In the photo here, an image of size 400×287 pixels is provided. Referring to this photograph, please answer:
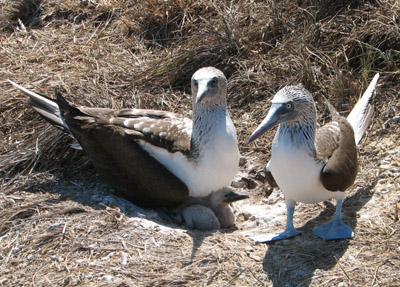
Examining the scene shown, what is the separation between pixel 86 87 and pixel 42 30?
1883 mm

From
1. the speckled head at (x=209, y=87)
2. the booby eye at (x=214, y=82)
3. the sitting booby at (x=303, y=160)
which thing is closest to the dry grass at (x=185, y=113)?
the sitting booby at (x=303, y=160)

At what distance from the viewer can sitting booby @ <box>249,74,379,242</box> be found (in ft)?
12.8

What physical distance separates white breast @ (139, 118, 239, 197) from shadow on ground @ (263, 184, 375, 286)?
812mm

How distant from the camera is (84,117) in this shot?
4.98 metres

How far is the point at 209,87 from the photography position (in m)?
4.55

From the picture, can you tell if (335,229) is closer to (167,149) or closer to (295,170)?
(295,170)

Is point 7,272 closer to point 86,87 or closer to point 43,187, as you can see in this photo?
point 43,187

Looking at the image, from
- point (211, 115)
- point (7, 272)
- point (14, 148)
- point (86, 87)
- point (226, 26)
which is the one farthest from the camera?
point (226, 26)

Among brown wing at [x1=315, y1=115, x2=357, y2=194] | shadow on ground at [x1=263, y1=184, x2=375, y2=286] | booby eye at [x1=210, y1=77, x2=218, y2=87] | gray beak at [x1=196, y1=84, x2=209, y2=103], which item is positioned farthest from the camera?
booby eye at [x1=210, y1=77, x2=218, y2=87]

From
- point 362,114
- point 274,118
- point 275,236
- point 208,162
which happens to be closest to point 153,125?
point 208,162

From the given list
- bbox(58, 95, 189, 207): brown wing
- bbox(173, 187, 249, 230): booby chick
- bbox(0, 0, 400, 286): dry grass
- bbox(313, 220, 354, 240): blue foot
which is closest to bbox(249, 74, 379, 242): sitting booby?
bbox(313, 220, 354, 240): blue foot

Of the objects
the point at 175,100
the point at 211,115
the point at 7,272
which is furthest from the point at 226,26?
the point at 7,272

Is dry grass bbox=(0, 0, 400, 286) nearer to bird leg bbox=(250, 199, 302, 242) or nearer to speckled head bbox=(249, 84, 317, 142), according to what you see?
bird leg bbox=(250, 199, 302, 242)

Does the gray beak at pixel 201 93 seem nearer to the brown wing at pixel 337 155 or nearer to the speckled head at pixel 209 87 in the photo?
the speckled head at pixel 209 87
